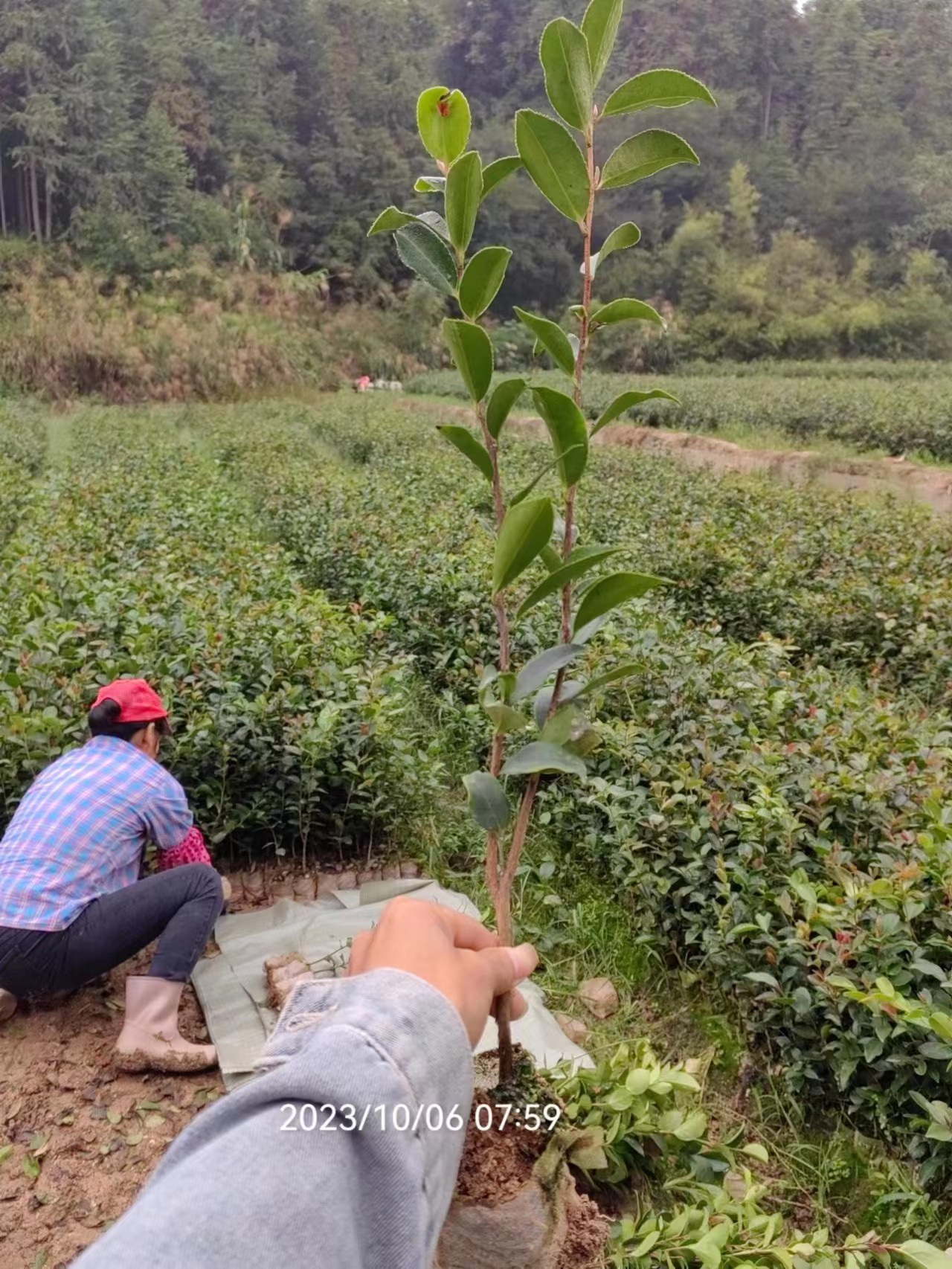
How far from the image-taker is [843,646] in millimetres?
4586

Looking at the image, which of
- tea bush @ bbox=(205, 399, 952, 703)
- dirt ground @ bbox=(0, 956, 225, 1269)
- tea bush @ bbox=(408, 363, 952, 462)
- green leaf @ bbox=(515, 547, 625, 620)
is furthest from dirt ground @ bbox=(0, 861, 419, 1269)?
tea bush @ bbox=(408, 363, 952, 462)

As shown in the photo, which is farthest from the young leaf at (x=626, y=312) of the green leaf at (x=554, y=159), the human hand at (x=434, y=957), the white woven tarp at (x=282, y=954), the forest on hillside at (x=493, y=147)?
the forest on hillside at (x=493, y=147)

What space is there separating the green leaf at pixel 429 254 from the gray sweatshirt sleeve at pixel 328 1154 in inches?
38.0

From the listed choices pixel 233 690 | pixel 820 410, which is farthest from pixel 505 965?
pixel 820 410

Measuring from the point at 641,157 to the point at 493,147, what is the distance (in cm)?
4888

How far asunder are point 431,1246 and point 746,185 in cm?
4693

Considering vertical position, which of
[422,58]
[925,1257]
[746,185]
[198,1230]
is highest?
[422,58]

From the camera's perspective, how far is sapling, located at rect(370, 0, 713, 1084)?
47.6 inches

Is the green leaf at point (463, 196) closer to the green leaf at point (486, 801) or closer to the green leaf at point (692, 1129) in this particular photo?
the green leaf at point (486, 801)

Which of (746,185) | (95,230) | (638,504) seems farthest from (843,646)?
(746,185)

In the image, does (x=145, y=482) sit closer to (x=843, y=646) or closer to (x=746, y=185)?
(x=843, y=646)

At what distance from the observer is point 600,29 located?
1.20 m

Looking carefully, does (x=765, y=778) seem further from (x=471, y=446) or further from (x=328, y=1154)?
(x=328, y=1154)

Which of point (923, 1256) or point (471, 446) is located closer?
point (471, 446)
